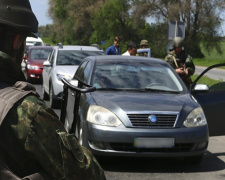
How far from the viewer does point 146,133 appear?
242 inches

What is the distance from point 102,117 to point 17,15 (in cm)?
476

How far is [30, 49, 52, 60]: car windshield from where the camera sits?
21422 mm

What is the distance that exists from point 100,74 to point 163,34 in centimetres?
6638

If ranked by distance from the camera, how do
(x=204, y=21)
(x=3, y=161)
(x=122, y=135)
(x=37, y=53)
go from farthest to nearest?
1. (x=204, y=21)
2. (x=37, y=53)
3. (x=122, y=135)
4. (x=3, y=161)

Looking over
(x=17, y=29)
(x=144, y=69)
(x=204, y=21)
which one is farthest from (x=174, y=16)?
(x=17, y=29)

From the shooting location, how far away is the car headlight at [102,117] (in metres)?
6.25

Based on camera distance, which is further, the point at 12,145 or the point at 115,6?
the point at 115,6

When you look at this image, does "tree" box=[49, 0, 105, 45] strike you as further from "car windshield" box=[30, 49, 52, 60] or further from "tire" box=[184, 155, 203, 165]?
"tire" box=[184, 155, 203, 165]

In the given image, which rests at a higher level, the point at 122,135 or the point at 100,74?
the point at 100,74

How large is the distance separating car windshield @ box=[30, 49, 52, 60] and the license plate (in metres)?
15.6

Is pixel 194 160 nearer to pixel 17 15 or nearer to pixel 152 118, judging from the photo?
pixel 152 118

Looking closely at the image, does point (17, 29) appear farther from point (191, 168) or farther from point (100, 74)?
point (100, 74)

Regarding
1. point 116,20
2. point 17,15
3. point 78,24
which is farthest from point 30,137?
point 78,24

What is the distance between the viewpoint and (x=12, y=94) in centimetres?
148
